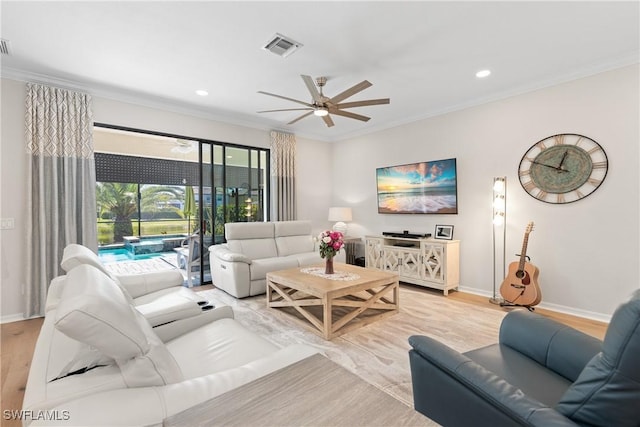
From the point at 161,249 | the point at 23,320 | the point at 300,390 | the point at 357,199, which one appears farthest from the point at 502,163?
the point at 161,249

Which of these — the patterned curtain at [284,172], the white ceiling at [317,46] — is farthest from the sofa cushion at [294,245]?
the white ceiling at [317,46]

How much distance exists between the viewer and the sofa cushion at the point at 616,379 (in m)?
0.84

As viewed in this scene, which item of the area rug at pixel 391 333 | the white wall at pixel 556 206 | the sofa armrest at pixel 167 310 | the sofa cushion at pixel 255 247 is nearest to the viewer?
the sofa armrest at pixel 167 310

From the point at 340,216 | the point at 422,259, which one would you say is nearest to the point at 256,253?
the point at 340,216

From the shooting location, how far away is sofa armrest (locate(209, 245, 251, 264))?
3848mm

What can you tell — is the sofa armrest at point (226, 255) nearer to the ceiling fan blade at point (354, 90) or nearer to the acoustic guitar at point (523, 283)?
the ceiling fan blade at point (354, 90)

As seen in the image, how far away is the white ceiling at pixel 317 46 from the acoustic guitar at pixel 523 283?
1859 millimetres

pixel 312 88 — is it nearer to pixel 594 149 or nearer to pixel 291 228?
pixel 291 228

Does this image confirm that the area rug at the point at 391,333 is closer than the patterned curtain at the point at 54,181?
Yes

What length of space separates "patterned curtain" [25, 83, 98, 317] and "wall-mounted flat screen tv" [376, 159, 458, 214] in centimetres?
428

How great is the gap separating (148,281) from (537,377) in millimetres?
2881

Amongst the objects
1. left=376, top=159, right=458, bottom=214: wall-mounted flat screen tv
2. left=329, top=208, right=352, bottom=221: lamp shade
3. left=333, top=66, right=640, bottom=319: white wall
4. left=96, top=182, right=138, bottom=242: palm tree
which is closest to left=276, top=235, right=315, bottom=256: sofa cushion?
left=329, top=208, right=352, bottom=221: lamp shade

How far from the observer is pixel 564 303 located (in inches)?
131

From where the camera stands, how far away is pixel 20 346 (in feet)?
8.54
